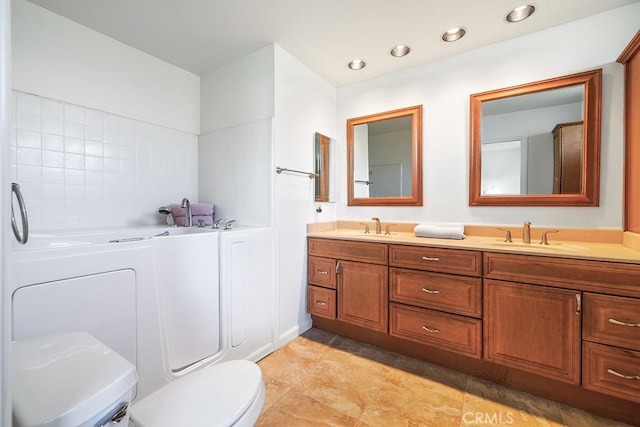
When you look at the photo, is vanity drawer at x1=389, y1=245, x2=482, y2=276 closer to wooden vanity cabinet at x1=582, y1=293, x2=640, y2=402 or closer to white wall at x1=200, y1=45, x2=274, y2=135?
wooden vanity cabinet at x1=582, y1=293, x2=640, y2=402

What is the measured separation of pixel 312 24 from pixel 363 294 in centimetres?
196

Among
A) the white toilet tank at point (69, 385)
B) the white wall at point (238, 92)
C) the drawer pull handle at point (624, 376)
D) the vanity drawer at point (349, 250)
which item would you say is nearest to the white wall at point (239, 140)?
the white wall at point (238, 92)

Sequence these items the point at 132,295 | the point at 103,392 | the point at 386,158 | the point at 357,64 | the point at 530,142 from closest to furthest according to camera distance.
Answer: the point at 103,392 → the point at 132,295 → the point at 530,142 → the point at 357,64 → the point at 386,158

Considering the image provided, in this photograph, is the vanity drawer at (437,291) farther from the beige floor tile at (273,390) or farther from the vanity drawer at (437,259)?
the beige floor tile at (273,390)

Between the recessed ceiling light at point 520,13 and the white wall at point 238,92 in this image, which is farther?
the white wall at point 238,92

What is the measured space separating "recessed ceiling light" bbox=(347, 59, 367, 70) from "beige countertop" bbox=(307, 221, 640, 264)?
145 cm

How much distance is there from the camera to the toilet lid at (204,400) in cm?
84

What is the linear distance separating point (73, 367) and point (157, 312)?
713mm

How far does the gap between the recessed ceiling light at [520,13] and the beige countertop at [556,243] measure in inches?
55.0

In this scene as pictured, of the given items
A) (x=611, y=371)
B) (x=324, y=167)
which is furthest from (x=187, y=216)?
(x=611, y=371)

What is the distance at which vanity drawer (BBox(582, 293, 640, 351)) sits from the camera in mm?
1310

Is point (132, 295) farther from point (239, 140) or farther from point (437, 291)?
point (437, 291)

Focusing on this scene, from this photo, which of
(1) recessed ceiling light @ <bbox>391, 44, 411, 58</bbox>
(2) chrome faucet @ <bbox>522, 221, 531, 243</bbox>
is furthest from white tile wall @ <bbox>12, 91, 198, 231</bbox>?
(2) chrome faucet @ <bbox>522, 221, 531, 243</bbox>

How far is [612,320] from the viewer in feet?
4.45
